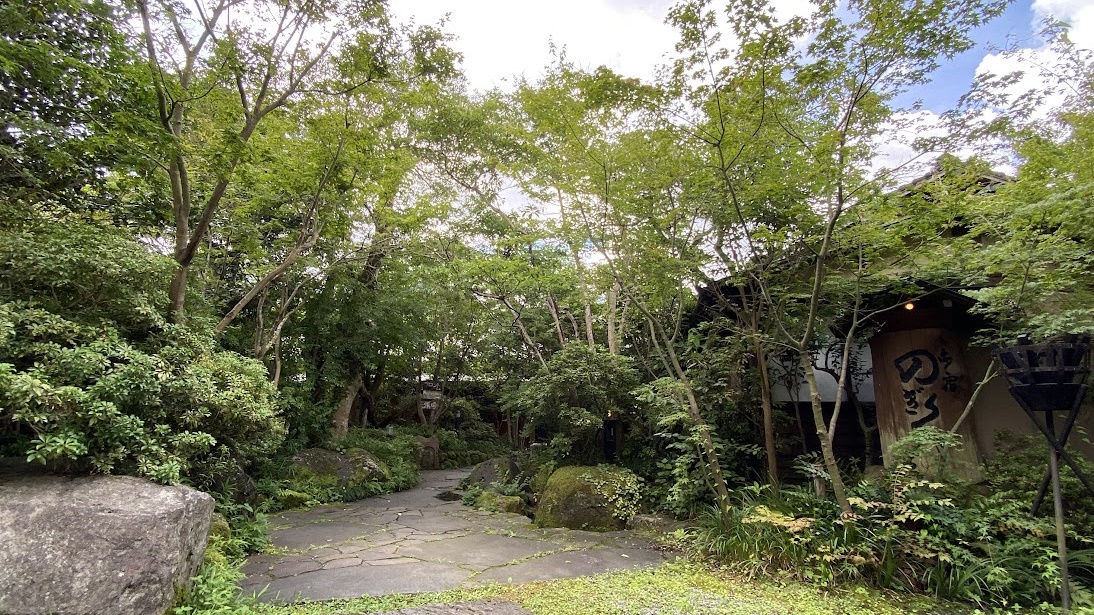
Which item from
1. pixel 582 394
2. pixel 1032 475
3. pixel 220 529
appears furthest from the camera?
pixel 582 394

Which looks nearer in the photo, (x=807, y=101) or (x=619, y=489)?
(x=807, y=101)

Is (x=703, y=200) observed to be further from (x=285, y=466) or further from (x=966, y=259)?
(x=285, y=466)

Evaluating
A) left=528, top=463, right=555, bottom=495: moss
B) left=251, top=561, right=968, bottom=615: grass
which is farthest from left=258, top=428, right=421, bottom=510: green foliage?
left=251, top=561, right=968, bottom=615: grass

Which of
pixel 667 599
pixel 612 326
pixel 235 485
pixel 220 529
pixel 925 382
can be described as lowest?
pixel 667 599

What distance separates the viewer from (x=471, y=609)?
4086 mm

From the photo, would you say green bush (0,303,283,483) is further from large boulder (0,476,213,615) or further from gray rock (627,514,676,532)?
gray rock (627,514,676,532)

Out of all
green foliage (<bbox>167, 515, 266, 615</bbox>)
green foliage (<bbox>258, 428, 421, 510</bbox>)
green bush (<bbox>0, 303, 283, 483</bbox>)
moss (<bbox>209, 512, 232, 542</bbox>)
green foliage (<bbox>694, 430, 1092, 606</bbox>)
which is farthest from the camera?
green foliage (<bbox>258, 428, 421, 510</bbox>)

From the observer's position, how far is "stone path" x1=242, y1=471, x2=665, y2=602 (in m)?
4.74

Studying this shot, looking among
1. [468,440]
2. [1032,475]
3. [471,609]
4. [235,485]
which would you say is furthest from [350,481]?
[1032,475]

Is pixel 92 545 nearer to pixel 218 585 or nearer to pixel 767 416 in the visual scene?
pixel 218 585

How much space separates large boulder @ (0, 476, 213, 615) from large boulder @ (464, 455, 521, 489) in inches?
281

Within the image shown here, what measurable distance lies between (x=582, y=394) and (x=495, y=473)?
4.04 meters

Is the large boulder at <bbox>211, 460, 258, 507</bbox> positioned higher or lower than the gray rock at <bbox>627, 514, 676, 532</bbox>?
higher

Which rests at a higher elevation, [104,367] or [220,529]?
[104,367]
